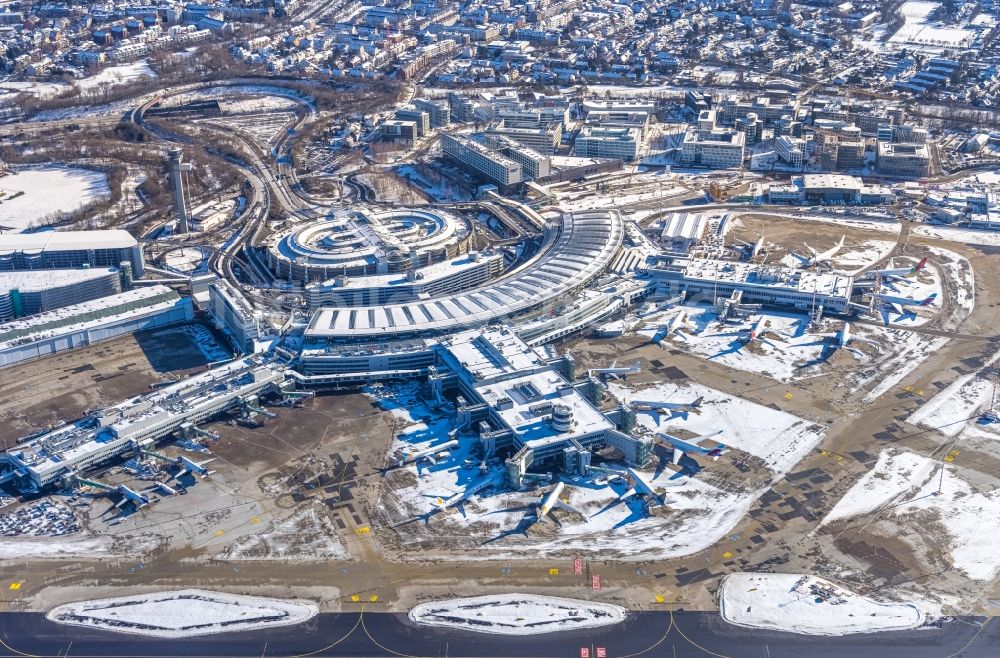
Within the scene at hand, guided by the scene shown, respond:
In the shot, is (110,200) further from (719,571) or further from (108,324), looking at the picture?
(719,571)

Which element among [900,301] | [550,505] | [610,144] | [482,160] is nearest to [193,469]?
[550,505]

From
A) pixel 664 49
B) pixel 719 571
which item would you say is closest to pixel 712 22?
pixel 664 49

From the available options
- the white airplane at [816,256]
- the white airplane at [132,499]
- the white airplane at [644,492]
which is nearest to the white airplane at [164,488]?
the white airplane at [132,499]

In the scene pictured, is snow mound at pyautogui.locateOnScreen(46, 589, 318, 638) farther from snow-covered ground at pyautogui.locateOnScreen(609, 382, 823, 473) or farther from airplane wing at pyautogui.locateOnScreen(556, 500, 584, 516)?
snow-covered ground at pyautogui.locateOnScreen(609, 382, 823, 473)

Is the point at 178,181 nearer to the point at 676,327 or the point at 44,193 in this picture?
the point at 44,193

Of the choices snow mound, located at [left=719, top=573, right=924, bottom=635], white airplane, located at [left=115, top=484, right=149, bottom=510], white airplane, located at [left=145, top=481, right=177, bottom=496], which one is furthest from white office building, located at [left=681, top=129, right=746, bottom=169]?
white airplane, located at [left=115, top=484, right=149, bottom=510]

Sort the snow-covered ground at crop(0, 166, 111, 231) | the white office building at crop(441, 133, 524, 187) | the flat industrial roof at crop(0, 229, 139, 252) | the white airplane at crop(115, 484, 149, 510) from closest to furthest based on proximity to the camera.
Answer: the white airplane at crop(115, 484, 149, 510), the flat industrial roof at crop(0, 229, 139, 252), the snow-covered ground at crop(0, 166, 111, 231), the white office building at crop(441, 133, 524, 187)

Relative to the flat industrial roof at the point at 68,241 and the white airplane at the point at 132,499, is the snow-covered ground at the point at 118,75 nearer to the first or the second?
the flat industrial roof at the point at 68,241
